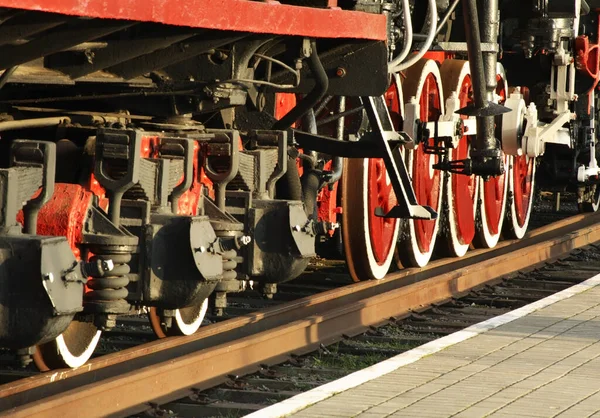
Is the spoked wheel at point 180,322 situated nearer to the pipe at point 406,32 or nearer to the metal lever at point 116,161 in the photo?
the metal lever at point 116,161

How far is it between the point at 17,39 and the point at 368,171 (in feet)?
16.1

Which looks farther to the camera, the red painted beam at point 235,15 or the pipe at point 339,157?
the pipe at point 339,157

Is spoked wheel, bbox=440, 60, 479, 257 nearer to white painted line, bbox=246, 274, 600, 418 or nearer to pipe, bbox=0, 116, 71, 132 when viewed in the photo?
white painted line, bbox=246, 274, 600, 418

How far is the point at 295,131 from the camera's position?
25.4ft

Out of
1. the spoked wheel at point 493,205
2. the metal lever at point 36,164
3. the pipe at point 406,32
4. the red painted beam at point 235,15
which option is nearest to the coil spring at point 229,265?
the red painted beam at point 235,15

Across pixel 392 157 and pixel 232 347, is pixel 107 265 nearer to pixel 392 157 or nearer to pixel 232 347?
pixel 232 347

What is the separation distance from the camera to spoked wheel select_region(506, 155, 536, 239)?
1220 centimetres

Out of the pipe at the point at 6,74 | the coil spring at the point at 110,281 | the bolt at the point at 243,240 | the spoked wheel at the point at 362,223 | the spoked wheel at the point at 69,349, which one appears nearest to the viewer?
the pipe at the point at 6,74

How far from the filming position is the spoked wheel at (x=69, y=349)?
6.06 m

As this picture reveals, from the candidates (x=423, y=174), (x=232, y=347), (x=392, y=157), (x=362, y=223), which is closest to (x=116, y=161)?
(x=232, y=347)

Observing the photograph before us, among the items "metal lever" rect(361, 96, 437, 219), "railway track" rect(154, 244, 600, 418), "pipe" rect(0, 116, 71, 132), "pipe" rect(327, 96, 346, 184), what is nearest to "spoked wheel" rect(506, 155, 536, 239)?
"railway track" rect(154, 244, 600, 418)

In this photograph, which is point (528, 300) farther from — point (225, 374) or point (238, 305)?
point (225, 374)

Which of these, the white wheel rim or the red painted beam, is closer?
the red painted beam

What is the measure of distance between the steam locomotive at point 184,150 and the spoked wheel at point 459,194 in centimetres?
132
